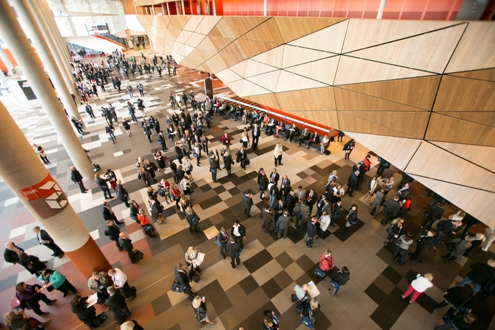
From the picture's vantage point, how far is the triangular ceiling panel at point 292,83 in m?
8.08

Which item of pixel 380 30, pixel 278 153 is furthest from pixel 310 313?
pixel 380 30

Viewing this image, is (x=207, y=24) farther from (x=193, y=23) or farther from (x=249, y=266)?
(x=249, y=266)

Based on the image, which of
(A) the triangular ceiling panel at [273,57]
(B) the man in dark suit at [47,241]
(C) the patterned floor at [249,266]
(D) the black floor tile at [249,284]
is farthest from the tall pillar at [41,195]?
(A) the triangular ceiling panel at [273,57]

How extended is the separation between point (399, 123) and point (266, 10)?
285 inches

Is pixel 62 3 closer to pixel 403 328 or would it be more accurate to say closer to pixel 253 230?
pixel 253 230

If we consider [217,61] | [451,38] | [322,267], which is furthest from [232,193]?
[217,61]

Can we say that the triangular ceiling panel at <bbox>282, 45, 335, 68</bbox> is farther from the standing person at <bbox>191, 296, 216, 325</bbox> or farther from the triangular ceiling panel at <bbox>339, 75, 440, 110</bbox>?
the standing person at <bbox>191, 296, 216, 325</bbox>

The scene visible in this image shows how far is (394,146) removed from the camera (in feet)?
20.3

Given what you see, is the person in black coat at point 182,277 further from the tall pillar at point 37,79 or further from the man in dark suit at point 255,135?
the tall pillar at point 37,79

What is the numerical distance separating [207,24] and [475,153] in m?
13.3

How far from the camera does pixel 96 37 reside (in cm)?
3909

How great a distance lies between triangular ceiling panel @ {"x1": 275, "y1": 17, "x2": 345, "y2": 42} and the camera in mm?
6745

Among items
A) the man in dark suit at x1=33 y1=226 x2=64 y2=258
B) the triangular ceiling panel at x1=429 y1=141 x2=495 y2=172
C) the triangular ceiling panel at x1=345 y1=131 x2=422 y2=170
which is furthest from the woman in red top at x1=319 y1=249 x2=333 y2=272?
the man in dark suit at x1=33 y1=226 x2=64 y2=258

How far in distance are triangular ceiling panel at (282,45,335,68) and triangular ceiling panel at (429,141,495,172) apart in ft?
13.9
